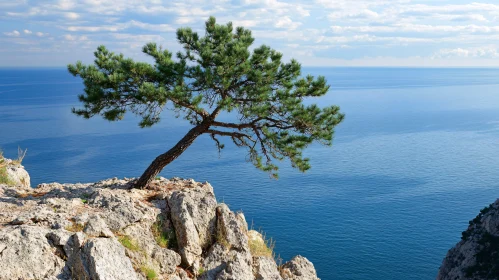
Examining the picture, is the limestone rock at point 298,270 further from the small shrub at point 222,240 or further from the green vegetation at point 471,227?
the green vegetation at point 471,227

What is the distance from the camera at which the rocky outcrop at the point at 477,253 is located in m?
41.7

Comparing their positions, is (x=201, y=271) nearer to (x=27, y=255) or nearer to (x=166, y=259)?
(x=166, y=259)

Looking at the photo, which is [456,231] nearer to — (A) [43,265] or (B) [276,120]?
(B) [276,120]

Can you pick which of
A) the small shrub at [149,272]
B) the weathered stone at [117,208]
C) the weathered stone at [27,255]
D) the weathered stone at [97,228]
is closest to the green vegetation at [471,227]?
the weathered stone at [117,208]

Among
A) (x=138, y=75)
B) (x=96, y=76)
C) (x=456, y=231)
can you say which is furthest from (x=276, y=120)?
(x=456, y=231)

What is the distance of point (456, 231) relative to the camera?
4981 cm

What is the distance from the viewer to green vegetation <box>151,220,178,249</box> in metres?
12.8

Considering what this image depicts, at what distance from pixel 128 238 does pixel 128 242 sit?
220 millimetres

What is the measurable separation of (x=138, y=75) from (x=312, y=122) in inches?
241

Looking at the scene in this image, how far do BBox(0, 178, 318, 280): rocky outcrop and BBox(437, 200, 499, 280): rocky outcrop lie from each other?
105 feet

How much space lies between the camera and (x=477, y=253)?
45281 millimetres

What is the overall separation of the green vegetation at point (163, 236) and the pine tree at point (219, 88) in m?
3.13

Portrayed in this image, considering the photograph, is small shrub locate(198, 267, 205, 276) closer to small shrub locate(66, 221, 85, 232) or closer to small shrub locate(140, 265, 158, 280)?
small shrub locate(140, 265, 158, 280)

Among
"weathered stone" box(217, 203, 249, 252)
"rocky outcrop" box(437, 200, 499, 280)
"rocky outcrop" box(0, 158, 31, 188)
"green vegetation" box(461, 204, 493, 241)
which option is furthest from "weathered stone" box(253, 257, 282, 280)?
"green vegetation" box(461, 204, 493, 241)
